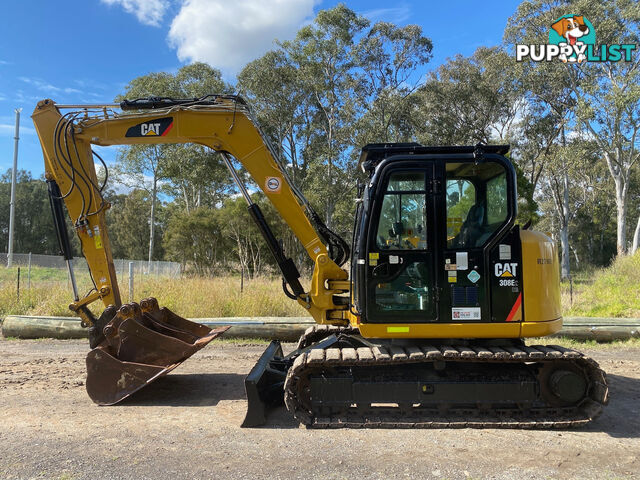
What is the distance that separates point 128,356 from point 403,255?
3.38m

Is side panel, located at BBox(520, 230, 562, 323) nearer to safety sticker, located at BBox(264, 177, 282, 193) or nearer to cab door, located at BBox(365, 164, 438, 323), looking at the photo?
cab door, located at BBox(365, 164, 438, 323)

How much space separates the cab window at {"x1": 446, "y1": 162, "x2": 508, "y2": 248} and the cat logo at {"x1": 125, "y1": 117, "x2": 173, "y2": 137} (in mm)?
Answer: 3486

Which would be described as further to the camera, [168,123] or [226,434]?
[168,123]

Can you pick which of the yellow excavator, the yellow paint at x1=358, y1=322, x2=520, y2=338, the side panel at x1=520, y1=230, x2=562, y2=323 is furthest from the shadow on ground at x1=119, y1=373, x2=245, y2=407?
the side panel at x1=520, y1=230, x2=562, y2=323

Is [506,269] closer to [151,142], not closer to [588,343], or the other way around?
[151,142]

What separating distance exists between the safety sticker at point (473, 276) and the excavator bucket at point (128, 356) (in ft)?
10.4

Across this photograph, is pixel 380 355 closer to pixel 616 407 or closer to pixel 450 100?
pixel 616 407

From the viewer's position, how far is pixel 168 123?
18.7 feet

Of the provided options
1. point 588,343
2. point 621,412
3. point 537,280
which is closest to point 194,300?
point 537,280

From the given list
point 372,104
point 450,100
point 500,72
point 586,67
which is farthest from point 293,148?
point 586,67

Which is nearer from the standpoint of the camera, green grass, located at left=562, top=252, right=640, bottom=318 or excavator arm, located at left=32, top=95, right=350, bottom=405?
excavator arm, located at left=32, top=95, right=350, bottom=405

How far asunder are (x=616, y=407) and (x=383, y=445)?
3.06 metres

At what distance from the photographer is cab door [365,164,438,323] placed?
4613 mm
